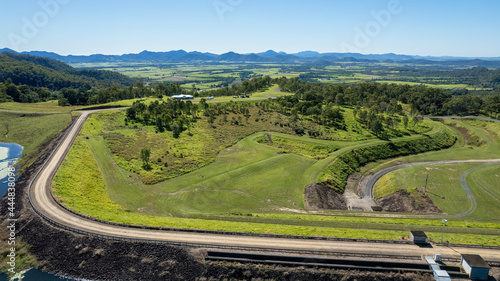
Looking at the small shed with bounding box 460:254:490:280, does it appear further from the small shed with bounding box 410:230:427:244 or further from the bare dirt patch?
the bare dirt patch

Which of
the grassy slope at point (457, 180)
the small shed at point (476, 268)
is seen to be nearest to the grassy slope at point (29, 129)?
Result: the small shed at point (476, 268)

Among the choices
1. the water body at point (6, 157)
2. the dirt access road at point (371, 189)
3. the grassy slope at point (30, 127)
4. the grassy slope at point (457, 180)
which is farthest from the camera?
the grassy slope at point (30, 127)

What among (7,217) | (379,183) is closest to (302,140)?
(379,183)

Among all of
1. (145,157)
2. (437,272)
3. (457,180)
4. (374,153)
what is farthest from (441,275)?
(145,157)

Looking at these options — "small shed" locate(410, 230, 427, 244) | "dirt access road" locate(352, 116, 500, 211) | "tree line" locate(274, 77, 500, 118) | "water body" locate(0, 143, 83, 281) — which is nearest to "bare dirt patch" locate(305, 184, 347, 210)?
"dirt access road" locate(352, 116, 500, 211)

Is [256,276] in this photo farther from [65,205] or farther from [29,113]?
[29,113]

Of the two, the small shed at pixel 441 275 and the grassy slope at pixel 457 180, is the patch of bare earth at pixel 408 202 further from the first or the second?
the small shed at pixel 441 275
